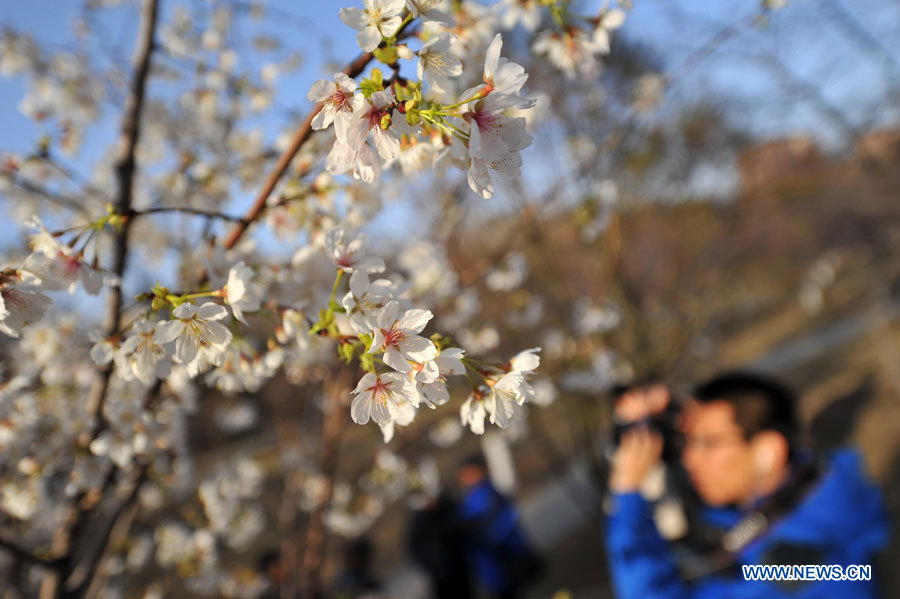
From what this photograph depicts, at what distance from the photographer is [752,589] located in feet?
6.10

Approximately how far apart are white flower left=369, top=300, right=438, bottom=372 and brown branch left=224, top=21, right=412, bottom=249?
1.22 ft

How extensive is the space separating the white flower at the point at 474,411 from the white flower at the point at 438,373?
10 centimetres

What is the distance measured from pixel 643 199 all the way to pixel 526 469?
15.8 feet

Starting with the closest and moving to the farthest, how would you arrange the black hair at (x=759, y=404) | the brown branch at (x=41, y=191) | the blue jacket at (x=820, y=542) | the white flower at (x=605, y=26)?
the white flower at (x=605, y=26)
the brown branch at (x=41, y=191)
the blue jacket at (x=820, y=542)
the black hair at (x=759, y=404)

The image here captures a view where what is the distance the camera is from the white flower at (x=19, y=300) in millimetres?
871

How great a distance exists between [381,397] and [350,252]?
0.30 m

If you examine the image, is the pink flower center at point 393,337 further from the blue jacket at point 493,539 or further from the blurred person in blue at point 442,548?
the blurred person in blue at point 442,548

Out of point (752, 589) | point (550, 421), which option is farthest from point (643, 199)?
point (752, 589)

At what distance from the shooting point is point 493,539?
12.6ft

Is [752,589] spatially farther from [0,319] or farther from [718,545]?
[0,319]

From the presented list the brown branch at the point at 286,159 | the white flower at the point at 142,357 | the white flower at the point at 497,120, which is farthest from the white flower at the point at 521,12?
the white flower at the point at 142,357

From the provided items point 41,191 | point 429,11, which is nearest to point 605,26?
point 429,11

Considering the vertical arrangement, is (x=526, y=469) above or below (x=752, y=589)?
above

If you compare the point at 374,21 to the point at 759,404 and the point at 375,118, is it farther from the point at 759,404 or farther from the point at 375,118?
the point at 759,404
